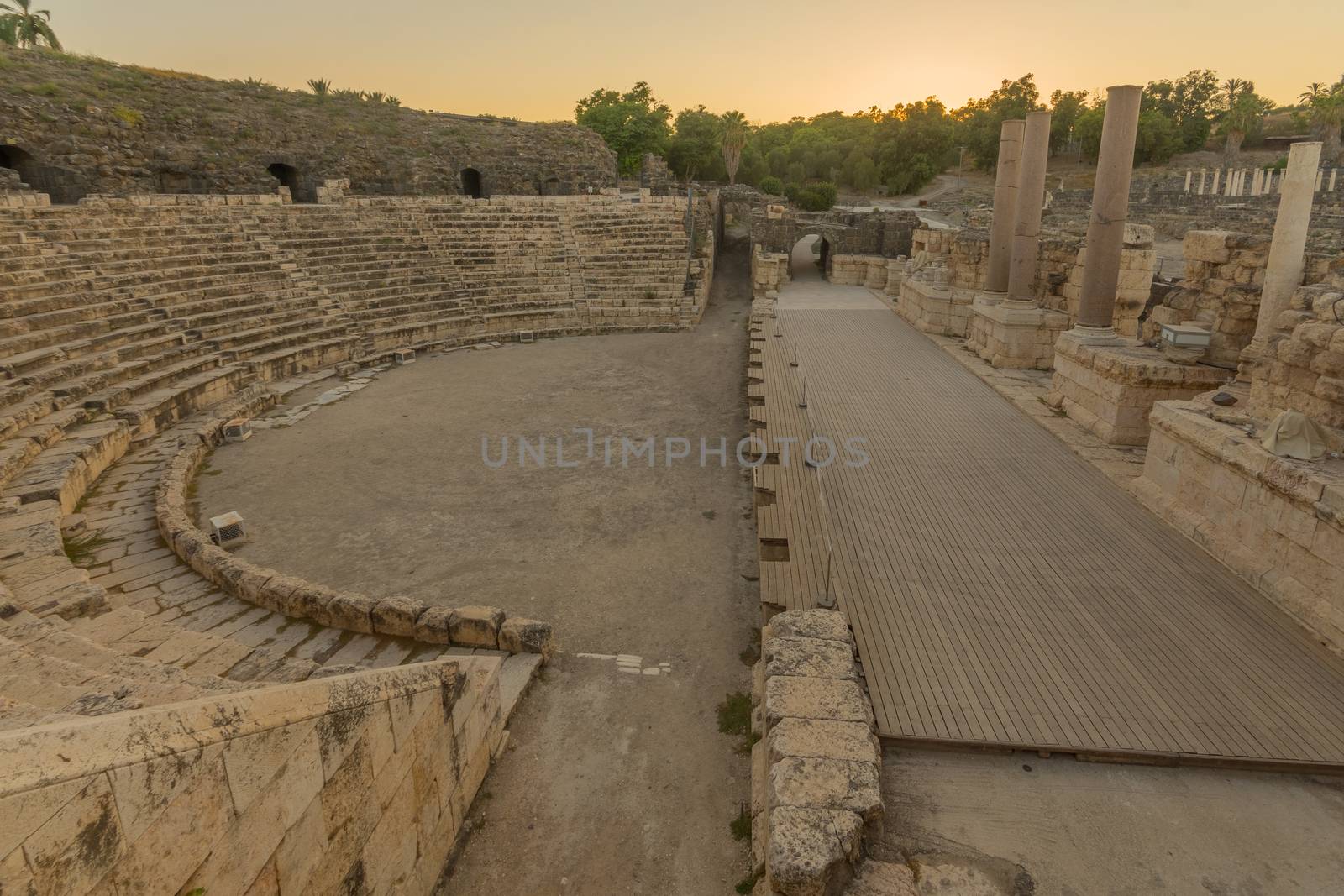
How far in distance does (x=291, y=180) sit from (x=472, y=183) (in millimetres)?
6217

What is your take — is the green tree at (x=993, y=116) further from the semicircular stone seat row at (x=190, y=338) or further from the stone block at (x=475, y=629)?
the stone block at (x=475, y=629)

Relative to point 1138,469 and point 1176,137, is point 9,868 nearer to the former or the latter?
point 1138,469

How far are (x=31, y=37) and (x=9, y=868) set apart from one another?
3972 centimetres

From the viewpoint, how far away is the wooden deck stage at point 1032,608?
14.6 feet

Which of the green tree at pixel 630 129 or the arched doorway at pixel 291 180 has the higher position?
the green tree at pixel 630 129

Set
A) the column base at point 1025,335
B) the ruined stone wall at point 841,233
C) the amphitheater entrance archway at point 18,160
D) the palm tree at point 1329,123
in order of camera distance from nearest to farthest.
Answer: the column base at point 1025,335
the amphitheater entrance archway at point 18,160
the ruined stone wall at point 841,233
the palm tree at point 1329,123

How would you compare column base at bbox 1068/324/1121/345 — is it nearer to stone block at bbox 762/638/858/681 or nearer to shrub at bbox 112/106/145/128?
stone block at bbox 762/638/858/681

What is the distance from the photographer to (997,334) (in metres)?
12.9

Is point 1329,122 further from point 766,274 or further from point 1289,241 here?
point 1289,241

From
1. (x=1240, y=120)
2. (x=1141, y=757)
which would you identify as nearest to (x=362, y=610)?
(x=1141, y=757)

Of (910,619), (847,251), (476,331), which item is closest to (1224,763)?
(910,619)

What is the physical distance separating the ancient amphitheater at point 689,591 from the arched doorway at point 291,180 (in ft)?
35.0

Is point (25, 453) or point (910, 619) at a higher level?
point (25, 453)

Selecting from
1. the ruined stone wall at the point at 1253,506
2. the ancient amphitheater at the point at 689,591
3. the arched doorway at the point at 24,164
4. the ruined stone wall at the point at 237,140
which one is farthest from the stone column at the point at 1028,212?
the arched doorway at the point at 24,164
